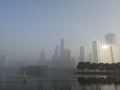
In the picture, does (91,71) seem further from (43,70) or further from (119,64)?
(43,70)

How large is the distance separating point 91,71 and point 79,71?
19.5 feet

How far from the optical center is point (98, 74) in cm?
7456

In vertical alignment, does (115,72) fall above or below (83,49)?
below

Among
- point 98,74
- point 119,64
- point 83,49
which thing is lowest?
point 98,74

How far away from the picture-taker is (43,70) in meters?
102

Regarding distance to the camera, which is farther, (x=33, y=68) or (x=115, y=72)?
(x=33, y=68)

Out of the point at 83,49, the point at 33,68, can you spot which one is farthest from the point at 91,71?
the point at 33,68

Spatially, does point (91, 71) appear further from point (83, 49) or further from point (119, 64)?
point (83, 49)

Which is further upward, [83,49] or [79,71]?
[83,49]

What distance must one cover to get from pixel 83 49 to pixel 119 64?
117 ft

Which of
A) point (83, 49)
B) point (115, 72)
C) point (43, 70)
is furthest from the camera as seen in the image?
point (83, 49)

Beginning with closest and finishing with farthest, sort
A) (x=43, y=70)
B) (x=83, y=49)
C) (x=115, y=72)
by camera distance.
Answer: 1. (x=115, y=72)
2. (x=43, y=70)
3. (x=83, y=49)

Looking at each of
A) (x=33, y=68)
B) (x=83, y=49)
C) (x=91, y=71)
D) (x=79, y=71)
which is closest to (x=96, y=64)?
(x=91, y=71)

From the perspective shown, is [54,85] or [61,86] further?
[54,85]
